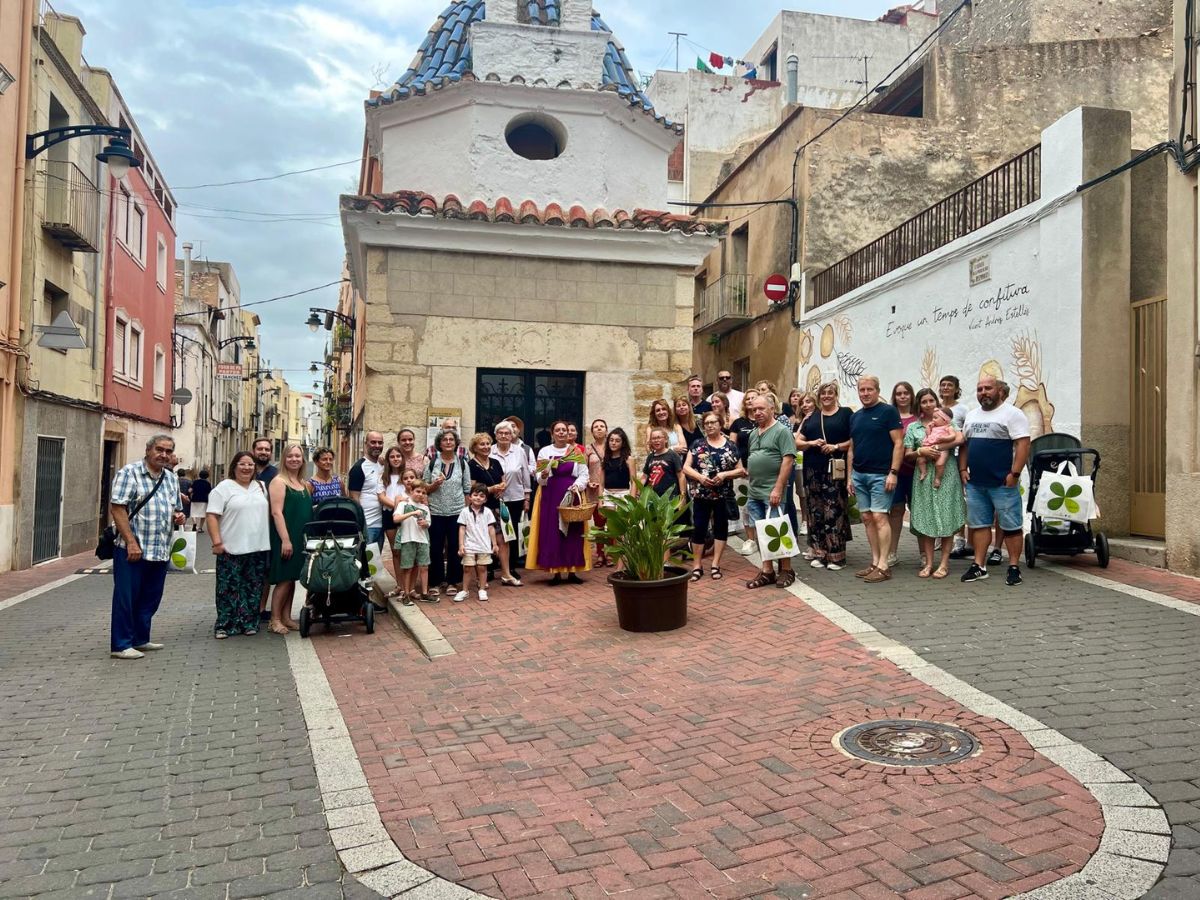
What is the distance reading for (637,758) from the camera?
179 inches

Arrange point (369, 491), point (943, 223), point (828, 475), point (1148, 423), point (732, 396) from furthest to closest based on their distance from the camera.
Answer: point (943, 223) → point (732, 396) → point (1148, 423) → point (369, 491) → point (828, 475)

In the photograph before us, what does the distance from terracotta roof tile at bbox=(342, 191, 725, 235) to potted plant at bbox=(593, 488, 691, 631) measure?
17.9 ft

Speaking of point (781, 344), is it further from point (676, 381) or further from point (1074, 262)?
point (1074, 262)

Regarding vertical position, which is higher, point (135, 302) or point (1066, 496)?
point (135, 302)

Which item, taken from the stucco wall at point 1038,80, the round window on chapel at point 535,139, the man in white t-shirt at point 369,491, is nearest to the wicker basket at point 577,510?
the man in white t-shirt at point 369,491

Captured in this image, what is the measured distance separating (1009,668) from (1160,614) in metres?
1.92

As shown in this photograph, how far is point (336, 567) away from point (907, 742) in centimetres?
479

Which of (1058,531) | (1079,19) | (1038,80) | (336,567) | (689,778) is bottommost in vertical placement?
(689,778)

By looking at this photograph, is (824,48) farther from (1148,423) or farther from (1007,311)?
(1148,423)

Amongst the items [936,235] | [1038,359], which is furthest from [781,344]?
[1038,359]

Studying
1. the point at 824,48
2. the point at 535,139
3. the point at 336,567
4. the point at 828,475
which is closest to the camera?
the point at 336,567

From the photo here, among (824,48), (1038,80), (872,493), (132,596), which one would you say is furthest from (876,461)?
(824,48)

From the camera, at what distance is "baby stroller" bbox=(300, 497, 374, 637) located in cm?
741

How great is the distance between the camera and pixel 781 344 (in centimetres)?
1959
